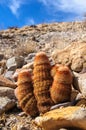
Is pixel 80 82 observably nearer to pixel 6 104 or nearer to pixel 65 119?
pixel 65 119

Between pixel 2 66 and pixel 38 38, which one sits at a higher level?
pixel 38 38

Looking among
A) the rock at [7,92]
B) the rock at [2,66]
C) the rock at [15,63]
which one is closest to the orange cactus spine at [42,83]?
the rock at [7,92]

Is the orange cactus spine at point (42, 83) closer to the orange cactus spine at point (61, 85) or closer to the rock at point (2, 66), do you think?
the orange cactus spine at point (61, 85)

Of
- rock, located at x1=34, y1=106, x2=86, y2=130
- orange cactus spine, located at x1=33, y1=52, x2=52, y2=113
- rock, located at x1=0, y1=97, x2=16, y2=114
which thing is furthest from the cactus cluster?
rock, located at x1=34, y1=106, x2=86, y2=130

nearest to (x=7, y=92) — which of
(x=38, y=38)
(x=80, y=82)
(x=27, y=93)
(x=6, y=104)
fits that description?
(x=6, y=104)

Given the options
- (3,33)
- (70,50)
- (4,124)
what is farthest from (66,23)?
(4,124)

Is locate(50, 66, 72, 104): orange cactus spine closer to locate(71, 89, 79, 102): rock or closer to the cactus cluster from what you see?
the cactus cluster
